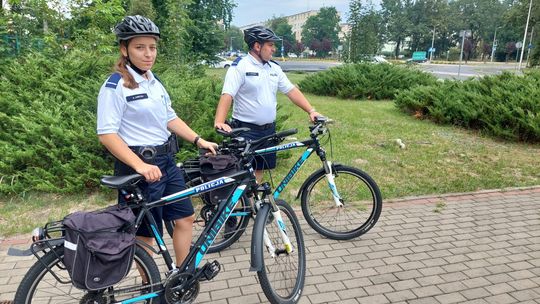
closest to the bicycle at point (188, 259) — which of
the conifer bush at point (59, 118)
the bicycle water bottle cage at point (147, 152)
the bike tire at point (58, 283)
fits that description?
the bike tire at point (58, 283)

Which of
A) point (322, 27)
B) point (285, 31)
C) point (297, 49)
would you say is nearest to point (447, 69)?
point (297, 49)

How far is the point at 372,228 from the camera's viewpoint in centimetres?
450

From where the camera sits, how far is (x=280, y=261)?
121 inches

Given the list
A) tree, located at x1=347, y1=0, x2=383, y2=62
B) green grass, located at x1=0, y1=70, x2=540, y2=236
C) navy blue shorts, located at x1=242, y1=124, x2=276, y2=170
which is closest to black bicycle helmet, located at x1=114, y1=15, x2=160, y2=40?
navy blue shorts, located at x1=242, y1=124, x2=276, y2=170

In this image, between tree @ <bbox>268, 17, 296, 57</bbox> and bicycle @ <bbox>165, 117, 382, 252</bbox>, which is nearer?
bicycle @ <bbox>165, 117, 382, 252</bbox>

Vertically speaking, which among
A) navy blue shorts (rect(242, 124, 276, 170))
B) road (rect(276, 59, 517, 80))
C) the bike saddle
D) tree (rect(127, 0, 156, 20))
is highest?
tree (rect(127, 0, 156, 20))

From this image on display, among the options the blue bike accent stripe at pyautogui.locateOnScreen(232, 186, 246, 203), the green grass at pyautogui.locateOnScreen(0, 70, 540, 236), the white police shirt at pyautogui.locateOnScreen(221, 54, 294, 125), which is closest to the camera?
the blue bike accent stripe at pyautogui.locateOnScreen(232, 186, 246, 203)

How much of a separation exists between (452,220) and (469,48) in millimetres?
82836

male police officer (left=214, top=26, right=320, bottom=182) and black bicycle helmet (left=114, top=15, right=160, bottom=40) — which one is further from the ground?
black bicycle helmet (left=114, top=15, right=160, bottom=40)

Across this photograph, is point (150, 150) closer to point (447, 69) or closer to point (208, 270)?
point (208, 270)

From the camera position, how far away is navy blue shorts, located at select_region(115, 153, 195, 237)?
263cm

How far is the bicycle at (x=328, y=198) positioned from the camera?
388 cm

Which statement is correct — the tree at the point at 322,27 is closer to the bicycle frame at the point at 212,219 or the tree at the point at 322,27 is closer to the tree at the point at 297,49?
the tree at the point at 297,49

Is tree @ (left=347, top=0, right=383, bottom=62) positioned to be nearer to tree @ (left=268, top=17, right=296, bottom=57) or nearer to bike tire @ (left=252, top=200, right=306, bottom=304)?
bike tire @ (left=252, top=200, right=306, bottom=304)
